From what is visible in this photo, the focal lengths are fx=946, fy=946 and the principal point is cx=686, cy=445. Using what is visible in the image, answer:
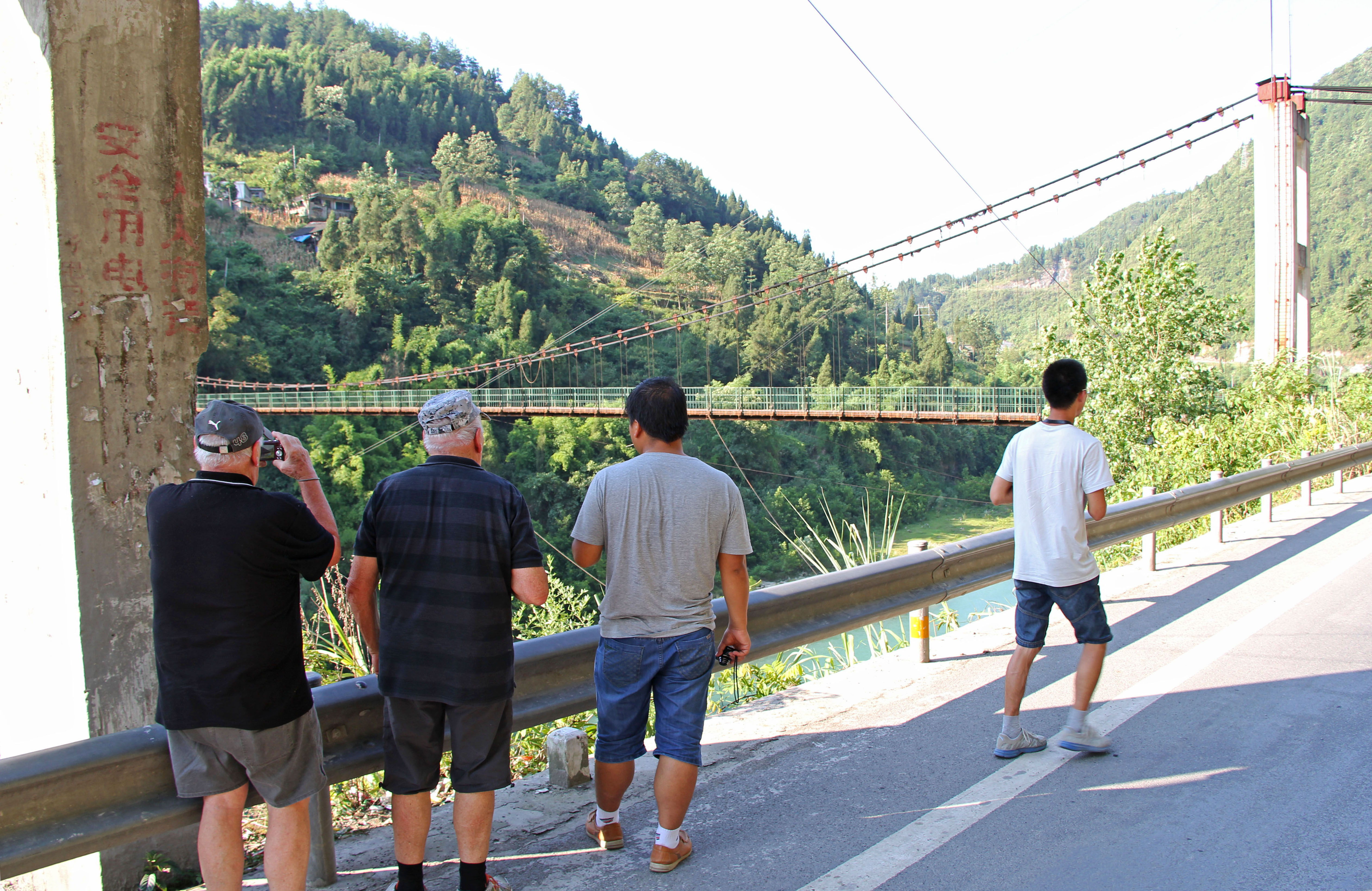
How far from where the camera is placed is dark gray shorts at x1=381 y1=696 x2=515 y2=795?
7.14ft

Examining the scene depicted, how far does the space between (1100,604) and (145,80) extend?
320 cm

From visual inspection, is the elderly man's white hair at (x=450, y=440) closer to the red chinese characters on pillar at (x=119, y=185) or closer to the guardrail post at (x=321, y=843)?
the guardrail post at (x=321, y=843)

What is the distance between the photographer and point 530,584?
84.6 inches

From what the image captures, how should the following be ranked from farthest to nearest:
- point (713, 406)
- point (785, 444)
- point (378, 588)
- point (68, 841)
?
point (785, 444)
point (713, 406)
point (378, 588)
point (68, 841)

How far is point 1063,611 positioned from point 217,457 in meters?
2.57

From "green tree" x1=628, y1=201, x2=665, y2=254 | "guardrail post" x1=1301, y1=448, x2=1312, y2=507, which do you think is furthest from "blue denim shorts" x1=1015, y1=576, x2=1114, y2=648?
"green tree" x1=628, y1=201, x2=665, y2=254

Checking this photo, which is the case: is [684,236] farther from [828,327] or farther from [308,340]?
[308,340]

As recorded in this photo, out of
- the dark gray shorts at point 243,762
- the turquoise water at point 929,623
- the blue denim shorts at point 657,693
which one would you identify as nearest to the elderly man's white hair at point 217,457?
the dark gray shorts at point 243,762

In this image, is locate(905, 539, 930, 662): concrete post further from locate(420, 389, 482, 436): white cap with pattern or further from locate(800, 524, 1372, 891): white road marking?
locate(420, 389, 482, 436): white cap with pattern

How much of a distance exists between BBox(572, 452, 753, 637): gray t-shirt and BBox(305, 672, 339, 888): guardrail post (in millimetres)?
757

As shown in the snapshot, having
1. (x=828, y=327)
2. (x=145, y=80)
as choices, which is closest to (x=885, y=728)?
(x=145, y=80)

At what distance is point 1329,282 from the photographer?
7900 centimetres

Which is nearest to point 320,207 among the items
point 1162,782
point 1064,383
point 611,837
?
point 1064,383

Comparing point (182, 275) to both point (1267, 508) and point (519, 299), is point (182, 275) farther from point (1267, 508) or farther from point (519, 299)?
point (519, 299)
